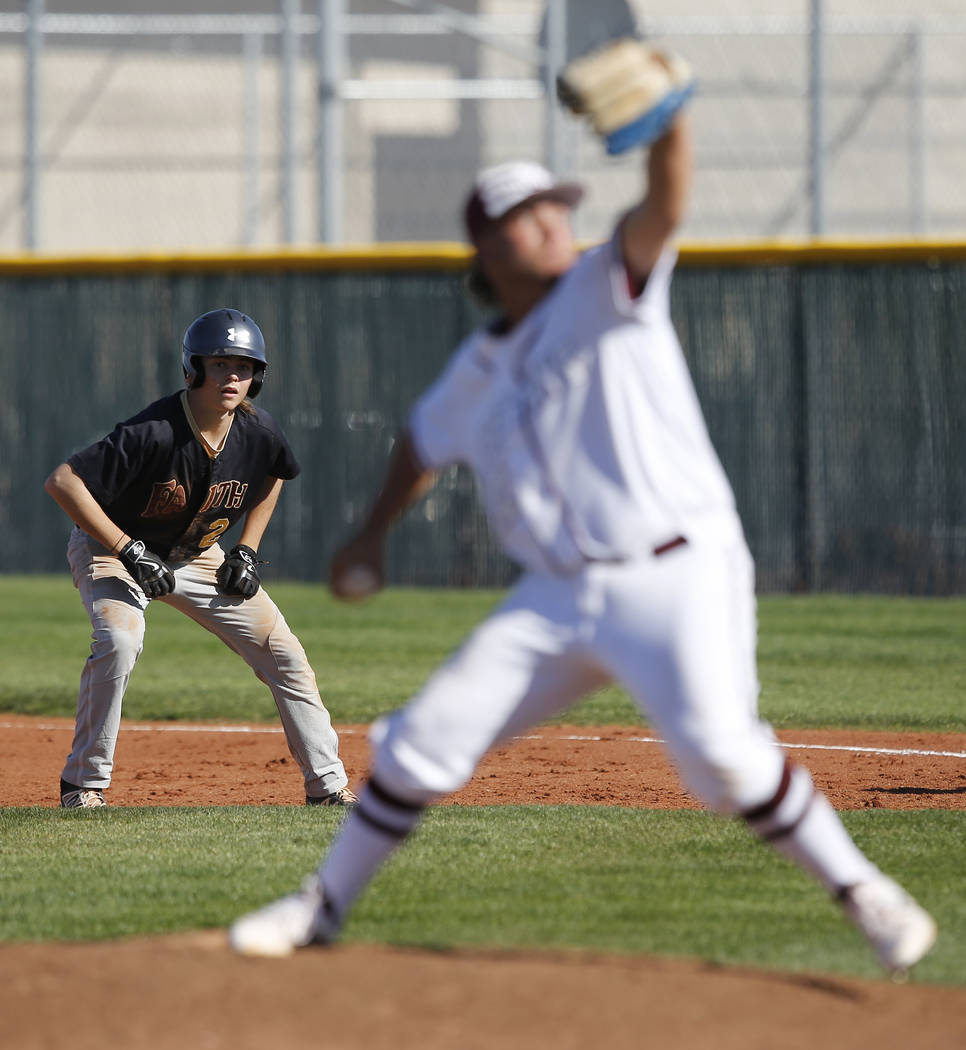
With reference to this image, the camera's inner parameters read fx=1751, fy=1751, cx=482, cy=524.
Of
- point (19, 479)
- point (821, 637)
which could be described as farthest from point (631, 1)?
point (821, 637)

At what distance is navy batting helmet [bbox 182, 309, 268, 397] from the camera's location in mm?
6480

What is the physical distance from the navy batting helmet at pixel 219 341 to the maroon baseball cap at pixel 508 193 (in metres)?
2.81

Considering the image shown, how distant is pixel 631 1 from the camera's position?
2009 centimetres

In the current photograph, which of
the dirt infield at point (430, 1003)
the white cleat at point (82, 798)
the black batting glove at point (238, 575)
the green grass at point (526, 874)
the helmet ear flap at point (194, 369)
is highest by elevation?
the helmet ear flap at point (194, 369)

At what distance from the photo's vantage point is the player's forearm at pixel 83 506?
252 inches

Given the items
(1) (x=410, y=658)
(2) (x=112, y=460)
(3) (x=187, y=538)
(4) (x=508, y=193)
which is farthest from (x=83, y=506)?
(1) (x=410, y=658)

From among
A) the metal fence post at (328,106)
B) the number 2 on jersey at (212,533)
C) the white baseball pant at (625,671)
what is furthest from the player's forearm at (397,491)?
the metal fence post at (328,106)

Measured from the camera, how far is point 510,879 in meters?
5.33

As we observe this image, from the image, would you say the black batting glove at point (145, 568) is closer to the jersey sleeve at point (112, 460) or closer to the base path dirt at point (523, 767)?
the jersey sleeve at point (112, 460)

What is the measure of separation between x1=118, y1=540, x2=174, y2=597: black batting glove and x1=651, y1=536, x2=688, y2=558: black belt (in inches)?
123

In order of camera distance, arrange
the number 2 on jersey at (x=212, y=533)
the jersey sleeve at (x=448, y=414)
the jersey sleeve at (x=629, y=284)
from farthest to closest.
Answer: the number 2 on jersey at (x=212, y=533) → the jersey sleeve at (x=448, y=414) → the jersey sleeve at (x=629, y=284)

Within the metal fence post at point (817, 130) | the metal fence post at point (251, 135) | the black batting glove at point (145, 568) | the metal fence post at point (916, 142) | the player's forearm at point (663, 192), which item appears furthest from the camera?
the metal fence post at point (251, 135)

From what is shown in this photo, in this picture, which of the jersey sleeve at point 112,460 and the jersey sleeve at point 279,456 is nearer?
the jersey sleeve at point 112,460

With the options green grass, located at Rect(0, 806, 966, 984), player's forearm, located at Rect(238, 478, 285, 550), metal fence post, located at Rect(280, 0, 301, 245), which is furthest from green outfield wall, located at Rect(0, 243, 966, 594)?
green grass, located at Rect(0, 806, 966, 984)
